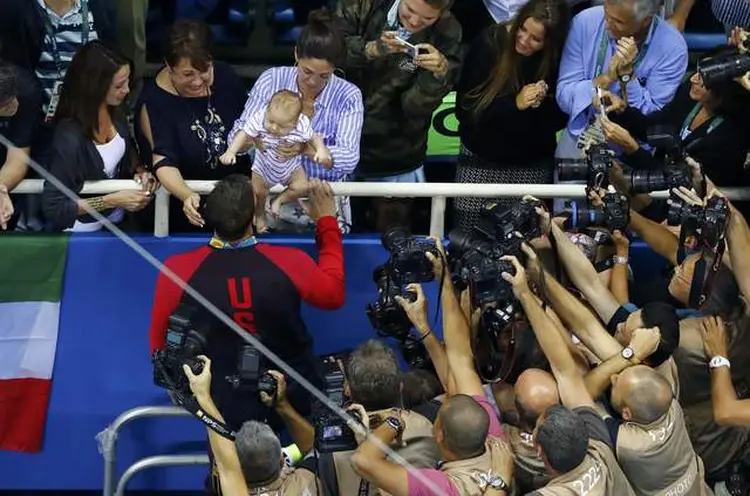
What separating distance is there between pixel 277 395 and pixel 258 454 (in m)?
0.65

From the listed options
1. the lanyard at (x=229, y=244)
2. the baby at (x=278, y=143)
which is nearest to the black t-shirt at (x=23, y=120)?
the baby at (x=278, y=143)

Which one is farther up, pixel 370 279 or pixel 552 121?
pixel 552 121

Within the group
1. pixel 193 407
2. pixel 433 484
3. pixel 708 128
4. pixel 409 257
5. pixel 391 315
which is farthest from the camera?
pixel 708 128

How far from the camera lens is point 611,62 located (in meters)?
5.74

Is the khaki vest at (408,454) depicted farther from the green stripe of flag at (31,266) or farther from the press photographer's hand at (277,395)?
the green stripe of flag at (31,266)

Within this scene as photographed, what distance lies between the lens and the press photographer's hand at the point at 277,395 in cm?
529

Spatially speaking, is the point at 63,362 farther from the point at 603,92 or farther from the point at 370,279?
the point at 603,92

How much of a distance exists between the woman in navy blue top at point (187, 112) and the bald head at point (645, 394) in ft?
5.79

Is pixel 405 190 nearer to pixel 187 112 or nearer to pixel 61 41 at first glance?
pixel 187 112

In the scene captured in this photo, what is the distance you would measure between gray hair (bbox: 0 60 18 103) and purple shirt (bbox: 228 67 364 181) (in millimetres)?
843

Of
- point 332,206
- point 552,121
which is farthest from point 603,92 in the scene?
point 332,206

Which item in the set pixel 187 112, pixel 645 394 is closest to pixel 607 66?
pixel 645 394

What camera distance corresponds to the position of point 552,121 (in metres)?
6.08

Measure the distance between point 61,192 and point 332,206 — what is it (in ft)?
3.33
